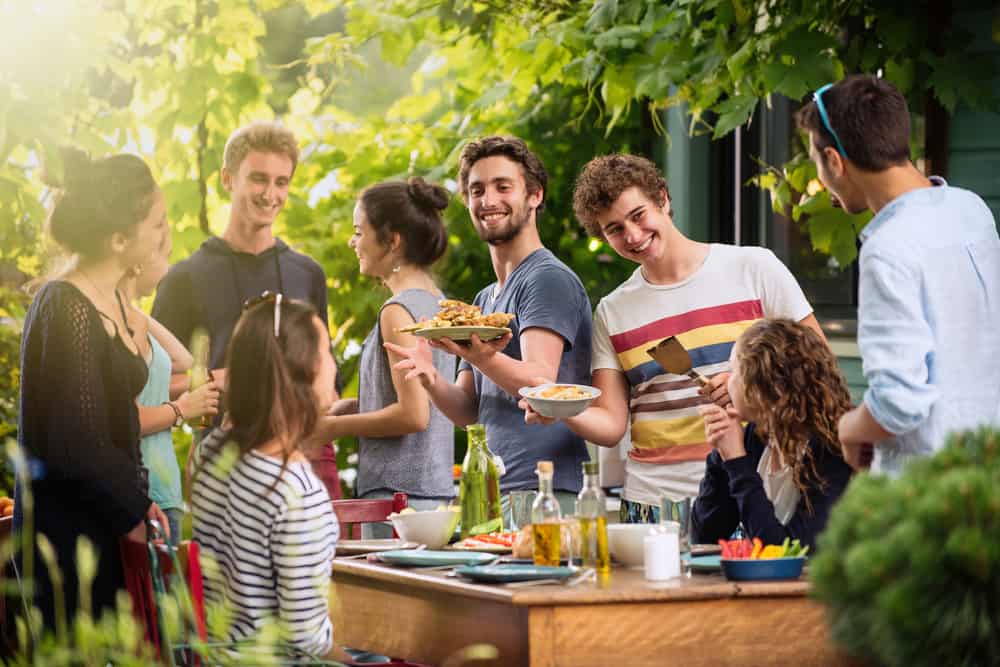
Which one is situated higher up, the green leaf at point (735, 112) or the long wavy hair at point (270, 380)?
the green leaf at point (735, 112)

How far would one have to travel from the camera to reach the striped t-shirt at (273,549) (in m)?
2.64

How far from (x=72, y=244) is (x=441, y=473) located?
138 centimetres

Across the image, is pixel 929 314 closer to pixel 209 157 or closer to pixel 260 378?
pixel 260 378

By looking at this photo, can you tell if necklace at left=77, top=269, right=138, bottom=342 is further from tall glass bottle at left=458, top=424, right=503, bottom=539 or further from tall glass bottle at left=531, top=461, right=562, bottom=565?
tall glass bottle at left=531, top=461, right=562, bottom=565

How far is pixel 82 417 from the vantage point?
9.62 ft

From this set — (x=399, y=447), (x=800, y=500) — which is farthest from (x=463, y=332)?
(x=800, y=500)

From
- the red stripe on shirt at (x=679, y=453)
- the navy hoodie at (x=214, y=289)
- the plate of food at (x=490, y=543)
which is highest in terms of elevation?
the navy hoodie at (x=214, y=289)

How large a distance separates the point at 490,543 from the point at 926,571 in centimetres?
167

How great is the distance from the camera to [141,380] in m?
3.11

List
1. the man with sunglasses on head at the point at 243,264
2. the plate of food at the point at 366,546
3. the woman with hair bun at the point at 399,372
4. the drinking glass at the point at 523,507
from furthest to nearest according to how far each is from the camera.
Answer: the man with sunglasses on head at the point at 243,264 < the woman with hair bun at the point at 399,372 < the plate of food at the point at 366,546 < the drinking glass at the point at 523,507

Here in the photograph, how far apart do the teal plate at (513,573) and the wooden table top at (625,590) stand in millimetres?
17

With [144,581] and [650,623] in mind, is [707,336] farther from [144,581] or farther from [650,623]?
[144,581]

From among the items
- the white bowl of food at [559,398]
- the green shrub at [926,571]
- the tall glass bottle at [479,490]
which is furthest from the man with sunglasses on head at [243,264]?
the green shrub at [926,571]

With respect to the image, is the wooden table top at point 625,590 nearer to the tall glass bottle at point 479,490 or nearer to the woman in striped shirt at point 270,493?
the woman in striped shirt at point 270,493
